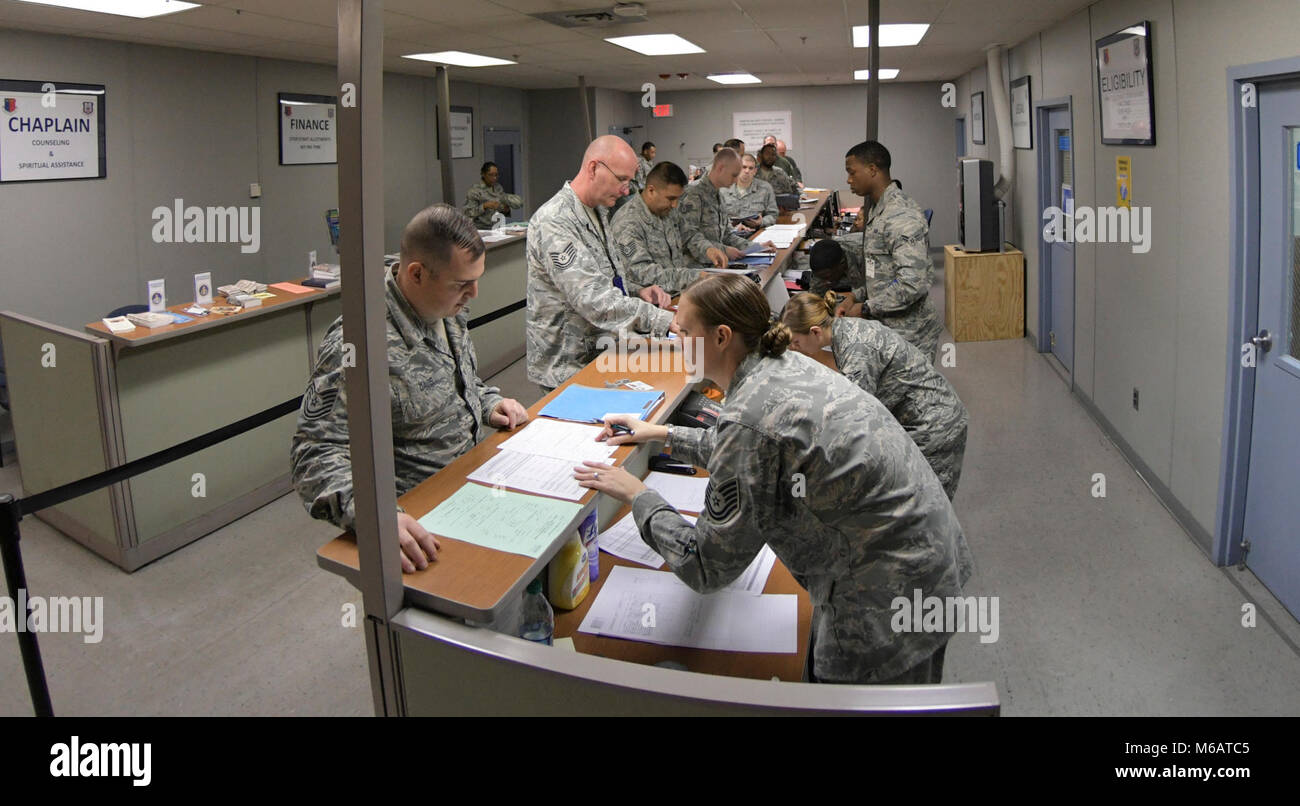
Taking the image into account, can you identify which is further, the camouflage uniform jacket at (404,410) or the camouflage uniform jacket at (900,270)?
the camouflage uniform jacket at (900,270)

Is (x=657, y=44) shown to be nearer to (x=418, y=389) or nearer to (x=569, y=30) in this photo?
(x=569, y=30)

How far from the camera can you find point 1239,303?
11.9 feet

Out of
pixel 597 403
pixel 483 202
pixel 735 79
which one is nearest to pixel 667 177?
pixel 597 403

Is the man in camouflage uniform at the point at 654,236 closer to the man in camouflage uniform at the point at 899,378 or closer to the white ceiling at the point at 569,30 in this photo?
the man in camouflage uniform at the point at 899,378

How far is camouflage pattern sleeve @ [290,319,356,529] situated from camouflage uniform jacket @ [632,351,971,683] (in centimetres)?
62

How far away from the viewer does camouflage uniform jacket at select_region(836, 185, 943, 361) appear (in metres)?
4.48

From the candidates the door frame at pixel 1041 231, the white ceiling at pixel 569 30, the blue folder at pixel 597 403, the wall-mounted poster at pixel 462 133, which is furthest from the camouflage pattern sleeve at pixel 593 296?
the wall-mounted poster at pixel 462 133

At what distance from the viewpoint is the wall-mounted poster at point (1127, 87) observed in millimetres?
4594

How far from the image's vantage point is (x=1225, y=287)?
12.4ft

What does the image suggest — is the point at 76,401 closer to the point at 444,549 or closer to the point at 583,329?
the point at 583,329

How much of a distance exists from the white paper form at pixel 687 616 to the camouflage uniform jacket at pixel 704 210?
3.75 metres

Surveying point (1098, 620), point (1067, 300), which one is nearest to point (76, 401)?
point (1098, 620)

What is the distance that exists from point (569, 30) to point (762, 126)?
28.9 ft

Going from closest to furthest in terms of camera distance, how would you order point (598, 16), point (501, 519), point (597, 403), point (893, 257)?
1. point (501, 519)
2. point (597, 403)
3. point (893, 257)
4. point (598, 16)
